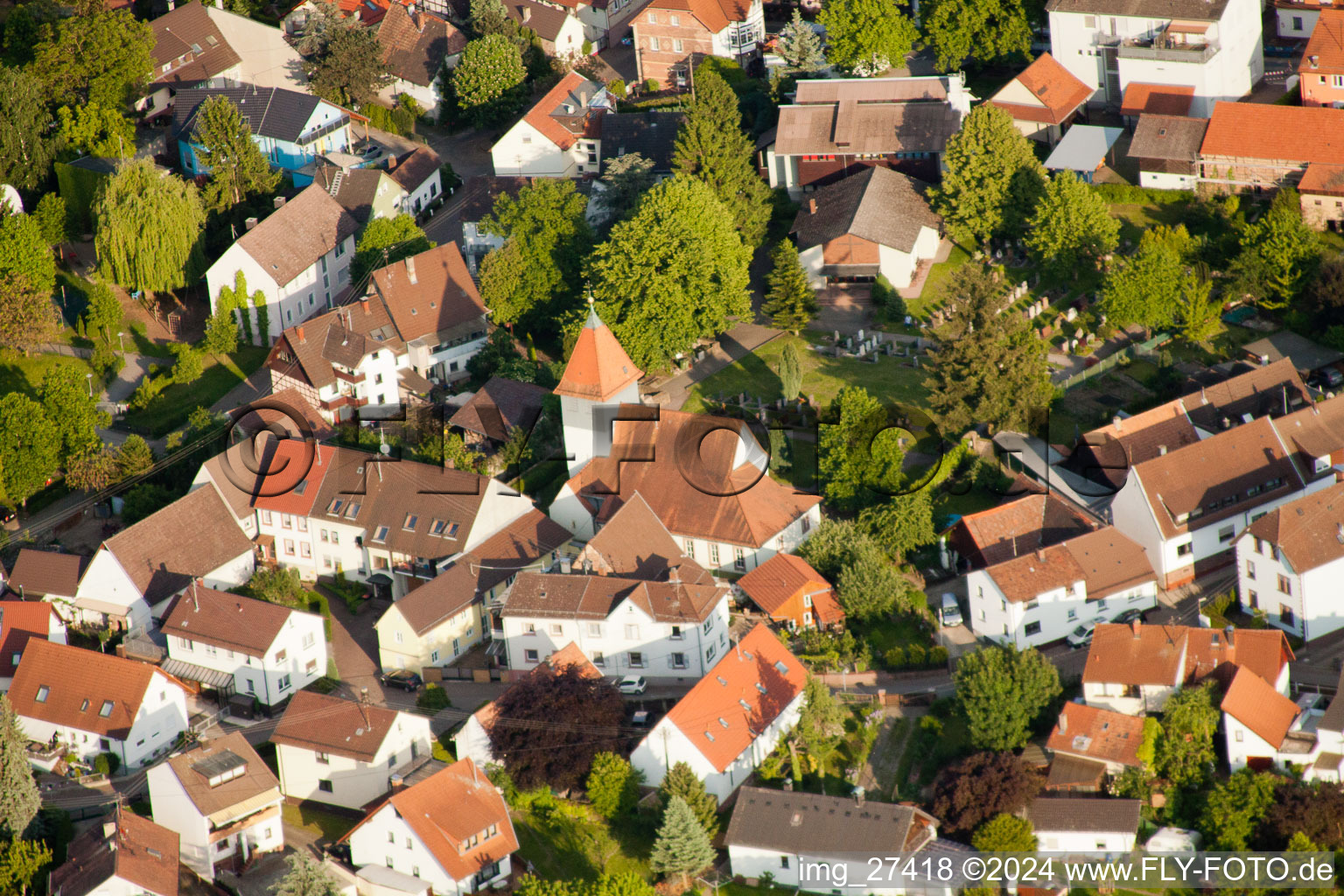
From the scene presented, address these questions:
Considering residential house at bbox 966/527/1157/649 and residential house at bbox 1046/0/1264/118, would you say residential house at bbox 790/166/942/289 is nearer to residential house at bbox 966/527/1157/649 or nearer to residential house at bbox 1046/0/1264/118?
residential house at bbox 1046/0/1264/118

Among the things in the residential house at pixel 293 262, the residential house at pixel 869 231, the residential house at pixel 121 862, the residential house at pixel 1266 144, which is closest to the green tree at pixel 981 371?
the residential house at pixel 869 231

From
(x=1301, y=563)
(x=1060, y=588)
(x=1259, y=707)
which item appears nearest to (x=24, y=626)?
(x=1060, y=588)

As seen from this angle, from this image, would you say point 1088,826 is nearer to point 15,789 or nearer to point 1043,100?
point 15,789

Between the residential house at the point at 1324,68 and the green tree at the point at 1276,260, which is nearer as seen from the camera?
the green tree at the point at 1276,260

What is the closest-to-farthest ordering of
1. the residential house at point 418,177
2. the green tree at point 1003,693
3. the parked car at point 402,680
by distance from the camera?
the green tree at point 1003,693 → the parked car at point 402,680 → the residential house at point 418,177

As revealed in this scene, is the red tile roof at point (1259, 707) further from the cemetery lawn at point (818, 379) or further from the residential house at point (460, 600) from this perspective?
the residential house at point (460, 600)

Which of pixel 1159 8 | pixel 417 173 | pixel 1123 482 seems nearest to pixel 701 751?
pixel 1123 482

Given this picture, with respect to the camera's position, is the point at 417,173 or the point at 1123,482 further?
the point at 417,173

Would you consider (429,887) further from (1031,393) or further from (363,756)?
(1031,393)
